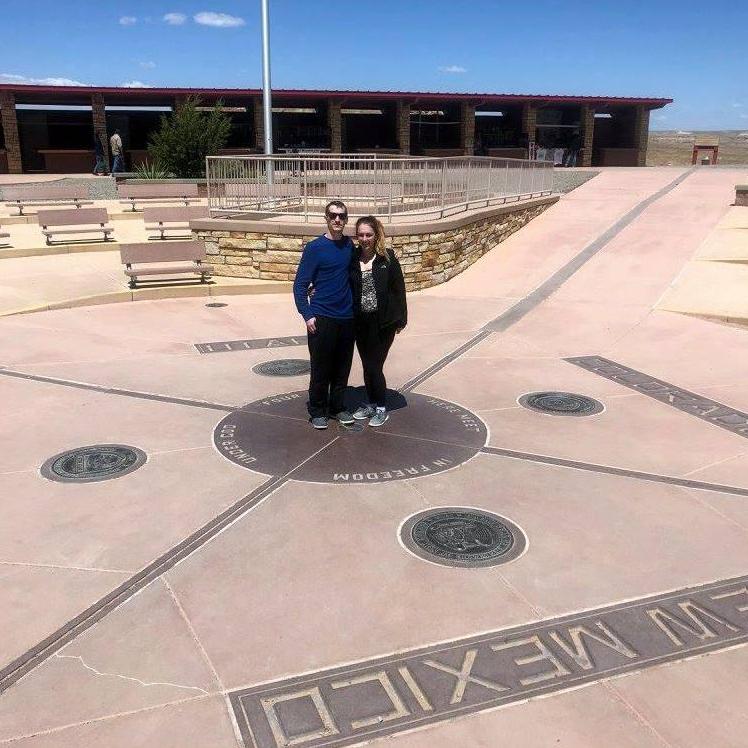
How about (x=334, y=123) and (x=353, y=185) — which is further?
(x=334, y=123)

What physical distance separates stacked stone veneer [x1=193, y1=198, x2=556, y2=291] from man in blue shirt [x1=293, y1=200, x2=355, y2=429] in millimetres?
5797

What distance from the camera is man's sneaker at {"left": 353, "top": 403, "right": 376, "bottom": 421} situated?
19.1 ft

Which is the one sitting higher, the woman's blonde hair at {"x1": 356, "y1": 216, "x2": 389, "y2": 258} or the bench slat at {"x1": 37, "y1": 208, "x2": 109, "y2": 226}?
the woman's blonde hair at {"x1": 356, "y1": 216, "x2": 389, "y2": 258}

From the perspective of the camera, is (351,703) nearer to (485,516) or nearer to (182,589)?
(182,589)

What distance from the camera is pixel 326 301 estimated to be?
212 inches

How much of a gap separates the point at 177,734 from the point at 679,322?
865cm

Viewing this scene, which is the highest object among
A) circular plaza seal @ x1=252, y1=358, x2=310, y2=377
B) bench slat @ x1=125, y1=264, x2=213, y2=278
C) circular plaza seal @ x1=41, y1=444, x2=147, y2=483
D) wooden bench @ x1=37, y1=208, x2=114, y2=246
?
wooden bench @ x1=37, y1=208, x2=114, y2=246

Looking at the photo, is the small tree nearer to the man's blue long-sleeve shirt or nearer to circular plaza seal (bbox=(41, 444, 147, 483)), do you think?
the man's blue long-sleeve shirt

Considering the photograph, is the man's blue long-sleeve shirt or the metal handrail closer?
the man's blue long-sleeve shirt

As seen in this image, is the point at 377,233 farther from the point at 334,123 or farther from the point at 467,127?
the point at 467,127

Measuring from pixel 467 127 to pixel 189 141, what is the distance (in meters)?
15.0

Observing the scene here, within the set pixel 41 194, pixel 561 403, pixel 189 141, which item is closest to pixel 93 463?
pixel 561 403

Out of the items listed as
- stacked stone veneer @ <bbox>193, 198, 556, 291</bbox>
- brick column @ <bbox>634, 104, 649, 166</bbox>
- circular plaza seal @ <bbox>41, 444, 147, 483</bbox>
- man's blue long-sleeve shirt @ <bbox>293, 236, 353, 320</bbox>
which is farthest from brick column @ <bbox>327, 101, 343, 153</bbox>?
circular plaza seal @ <bbox>41, 444, 147, 483</bbox>

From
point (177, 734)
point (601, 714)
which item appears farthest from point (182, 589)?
point (601, 714)
